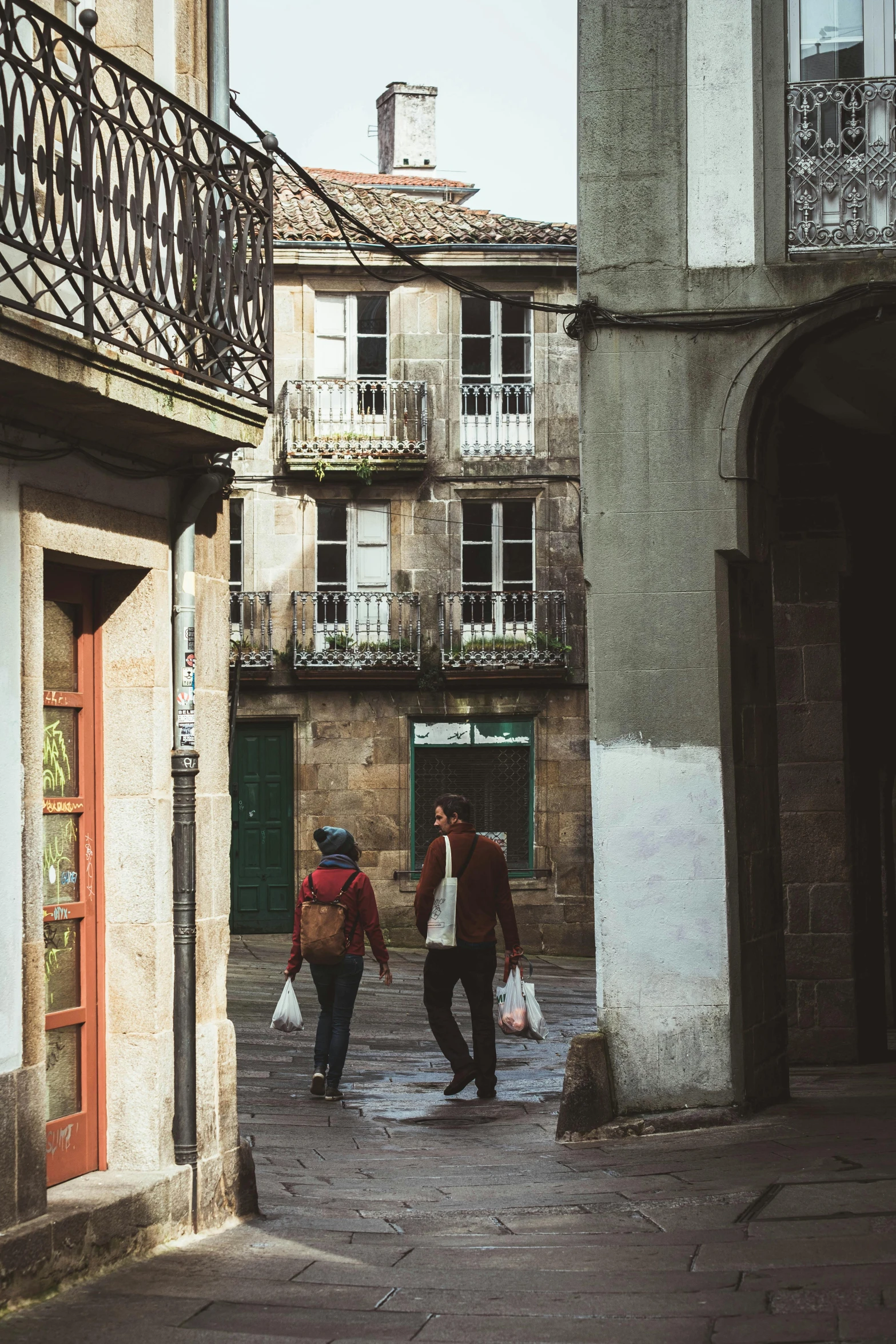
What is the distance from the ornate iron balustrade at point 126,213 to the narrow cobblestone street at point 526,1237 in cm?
350

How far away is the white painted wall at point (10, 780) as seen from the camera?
6168mm

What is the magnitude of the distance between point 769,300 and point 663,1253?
537 cm

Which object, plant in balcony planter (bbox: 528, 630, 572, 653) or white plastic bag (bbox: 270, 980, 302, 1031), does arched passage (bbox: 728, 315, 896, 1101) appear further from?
plant in balcony planter (bbox: 528, 630, 572, 653)

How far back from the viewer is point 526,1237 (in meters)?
7.26

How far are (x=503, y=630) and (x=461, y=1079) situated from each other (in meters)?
15.0

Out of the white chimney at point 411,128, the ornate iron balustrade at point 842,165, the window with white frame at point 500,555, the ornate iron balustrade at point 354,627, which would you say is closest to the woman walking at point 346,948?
the ornate iron balustrade at point 842,165

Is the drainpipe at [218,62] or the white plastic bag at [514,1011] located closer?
the drainpipe at [218,62]

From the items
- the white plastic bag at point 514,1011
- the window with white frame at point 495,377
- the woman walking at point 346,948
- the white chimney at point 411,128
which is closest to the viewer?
the white plastic bag at point 514,1011

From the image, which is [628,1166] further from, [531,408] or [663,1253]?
[531,408]

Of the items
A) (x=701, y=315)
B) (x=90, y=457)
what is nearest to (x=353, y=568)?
(x=701, y=315)

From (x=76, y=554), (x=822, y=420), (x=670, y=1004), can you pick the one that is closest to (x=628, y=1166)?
(x=670, y=1004)

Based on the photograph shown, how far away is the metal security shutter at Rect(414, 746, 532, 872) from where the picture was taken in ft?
84.7

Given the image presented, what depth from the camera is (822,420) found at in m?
12.0

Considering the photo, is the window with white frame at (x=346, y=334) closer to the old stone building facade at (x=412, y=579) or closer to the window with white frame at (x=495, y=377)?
the old stone building facade at (x=412, y=579)
